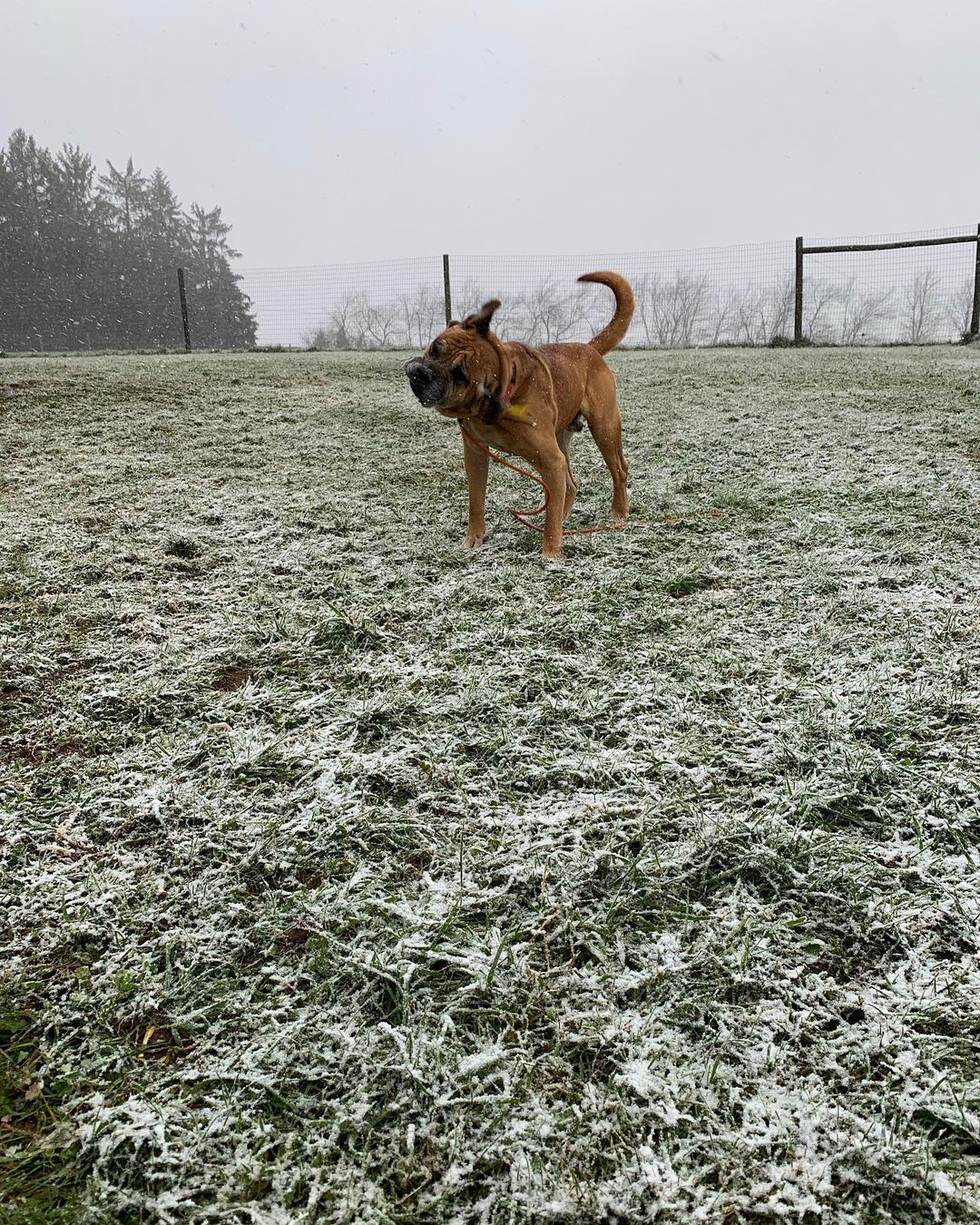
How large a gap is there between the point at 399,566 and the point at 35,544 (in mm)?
2003

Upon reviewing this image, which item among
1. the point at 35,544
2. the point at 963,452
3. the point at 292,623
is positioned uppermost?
the point at 963,452

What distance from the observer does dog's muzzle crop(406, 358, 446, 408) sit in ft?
10.2

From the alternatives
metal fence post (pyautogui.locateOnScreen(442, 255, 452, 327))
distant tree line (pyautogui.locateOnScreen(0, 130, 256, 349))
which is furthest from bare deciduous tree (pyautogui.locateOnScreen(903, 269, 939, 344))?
distant tree line (pyautogui.locateOnScreen(0, 130, 256, 349))

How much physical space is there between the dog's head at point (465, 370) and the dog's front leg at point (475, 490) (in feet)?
1.37

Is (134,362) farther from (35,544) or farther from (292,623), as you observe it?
(292,623)

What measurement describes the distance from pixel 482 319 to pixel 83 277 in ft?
115

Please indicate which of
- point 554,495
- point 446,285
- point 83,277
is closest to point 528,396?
point 554,495

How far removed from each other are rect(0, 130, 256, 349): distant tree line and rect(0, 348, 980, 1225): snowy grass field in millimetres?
30527

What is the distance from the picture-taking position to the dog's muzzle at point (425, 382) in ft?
10.2

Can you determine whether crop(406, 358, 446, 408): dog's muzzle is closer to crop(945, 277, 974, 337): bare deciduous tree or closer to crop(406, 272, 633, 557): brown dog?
crop(406, 272, 633, 557): brown dog

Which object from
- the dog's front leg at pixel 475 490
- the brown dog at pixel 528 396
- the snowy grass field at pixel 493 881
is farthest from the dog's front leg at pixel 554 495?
the dog's front leg at pixel 475 490

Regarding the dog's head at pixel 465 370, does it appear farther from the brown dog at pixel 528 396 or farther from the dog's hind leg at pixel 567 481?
the dog's hind leg at pixel 567 481

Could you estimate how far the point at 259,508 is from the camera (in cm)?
459

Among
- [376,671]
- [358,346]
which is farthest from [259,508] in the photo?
[358,346]
